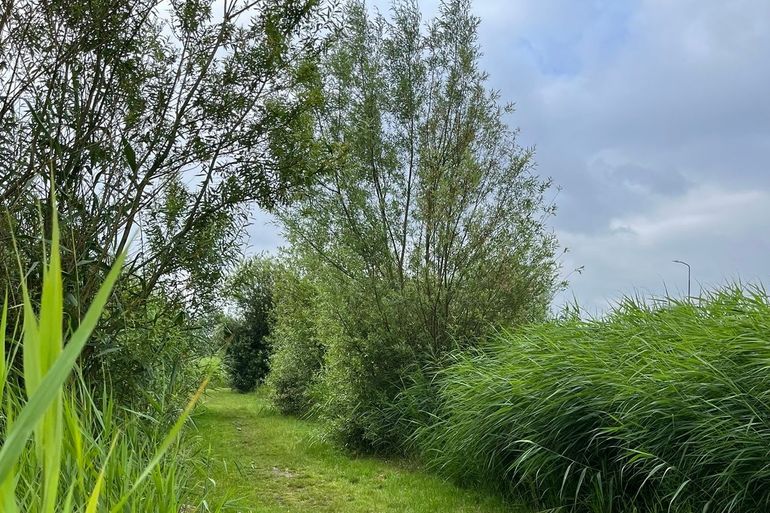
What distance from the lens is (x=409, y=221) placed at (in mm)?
9547

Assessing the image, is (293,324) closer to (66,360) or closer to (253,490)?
(253,490)

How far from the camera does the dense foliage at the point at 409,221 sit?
918 cm

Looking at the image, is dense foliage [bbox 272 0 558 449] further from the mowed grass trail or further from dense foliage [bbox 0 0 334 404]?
dense foliage [bbox 0 0 334 404]

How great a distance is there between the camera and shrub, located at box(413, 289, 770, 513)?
13.7ft

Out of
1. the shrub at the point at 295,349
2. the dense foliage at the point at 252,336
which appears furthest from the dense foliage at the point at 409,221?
the dense foliage at the point at 252,336

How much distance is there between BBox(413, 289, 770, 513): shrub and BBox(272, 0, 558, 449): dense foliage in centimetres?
223

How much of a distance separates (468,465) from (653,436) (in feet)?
8.79

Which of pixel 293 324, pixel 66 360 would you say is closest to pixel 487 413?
pixel 66 360

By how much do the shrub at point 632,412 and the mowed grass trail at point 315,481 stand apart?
1.38 ft

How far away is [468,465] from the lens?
6.84 m

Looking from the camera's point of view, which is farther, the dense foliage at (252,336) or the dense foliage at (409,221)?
the dense foliage at (252,336)

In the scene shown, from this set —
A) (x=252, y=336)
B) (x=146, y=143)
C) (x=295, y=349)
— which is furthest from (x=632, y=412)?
(x=252, y=336)

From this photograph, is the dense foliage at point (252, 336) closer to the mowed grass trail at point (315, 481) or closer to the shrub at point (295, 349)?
the shrub at point (295, 349)

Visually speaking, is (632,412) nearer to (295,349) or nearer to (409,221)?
(409,221)
